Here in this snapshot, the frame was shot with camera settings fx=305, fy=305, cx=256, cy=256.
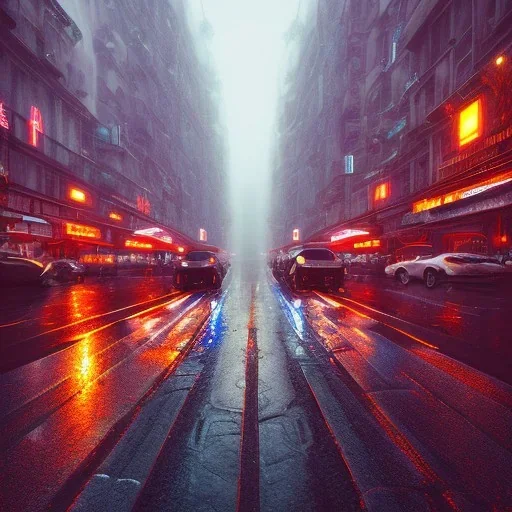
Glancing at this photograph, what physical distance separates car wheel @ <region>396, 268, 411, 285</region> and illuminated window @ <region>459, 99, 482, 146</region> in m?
8.87

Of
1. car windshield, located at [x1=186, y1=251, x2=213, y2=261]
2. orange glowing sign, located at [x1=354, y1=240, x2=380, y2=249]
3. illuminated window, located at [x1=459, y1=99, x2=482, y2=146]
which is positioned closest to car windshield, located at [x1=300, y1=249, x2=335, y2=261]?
car windshield, located at [x1=186, y1=251, x2=213, y2=261]

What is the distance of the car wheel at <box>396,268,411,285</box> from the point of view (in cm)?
1416

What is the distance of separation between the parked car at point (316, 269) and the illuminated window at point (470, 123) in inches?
464

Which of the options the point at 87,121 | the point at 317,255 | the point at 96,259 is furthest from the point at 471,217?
the point at 87,121

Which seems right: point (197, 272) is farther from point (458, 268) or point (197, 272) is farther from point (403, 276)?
point (458, 268)

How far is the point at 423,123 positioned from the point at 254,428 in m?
24.2

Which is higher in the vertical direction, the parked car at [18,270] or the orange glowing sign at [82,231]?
the orange glowing sign at [82,231]

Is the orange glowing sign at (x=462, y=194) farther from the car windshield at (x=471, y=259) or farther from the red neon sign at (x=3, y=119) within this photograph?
the red neon sign at (x=3, y=119)

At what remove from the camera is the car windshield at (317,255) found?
12.3 metres

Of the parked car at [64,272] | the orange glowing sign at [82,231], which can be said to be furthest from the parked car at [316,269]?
the orange glowing sign at [82,231]

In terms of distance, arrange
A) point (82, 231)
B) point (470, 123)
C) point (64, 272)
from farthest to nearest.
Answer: point (82, 231)
point (470, 123)
point (64, 272)

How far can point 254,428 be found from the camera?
238 centimetres

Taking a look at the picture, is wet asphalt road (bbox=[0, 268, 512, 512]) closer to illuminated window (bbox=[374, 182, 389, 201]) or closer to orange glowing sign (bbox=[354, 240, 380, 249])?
orange glowing sign (bbox=[354, 240, 380, 249])

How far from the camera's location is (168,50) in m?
60.5
